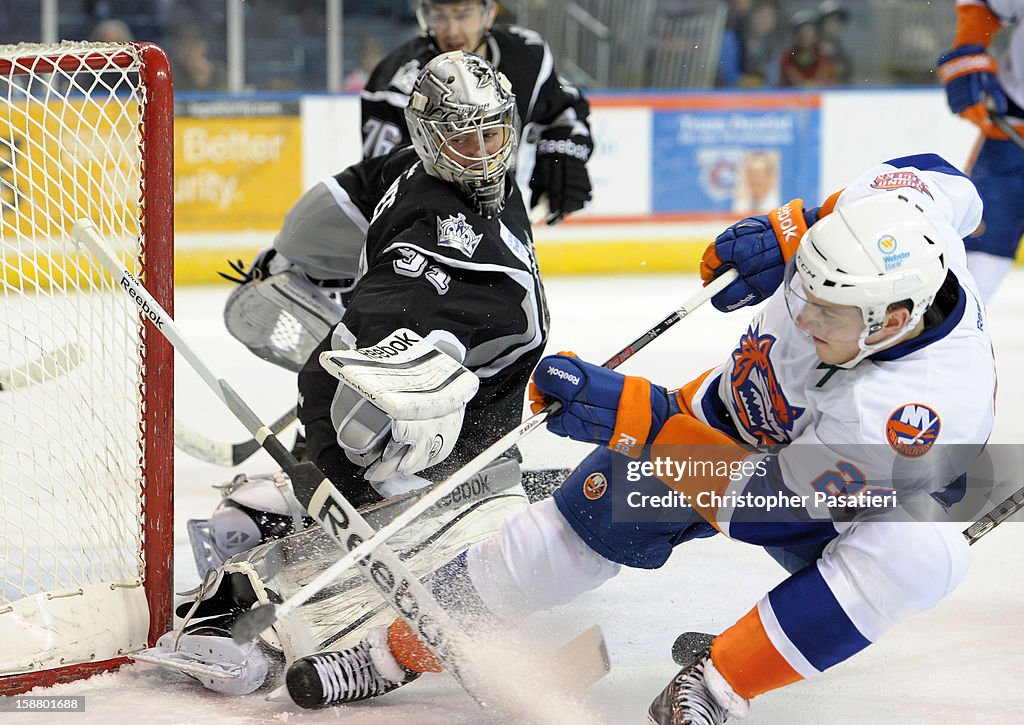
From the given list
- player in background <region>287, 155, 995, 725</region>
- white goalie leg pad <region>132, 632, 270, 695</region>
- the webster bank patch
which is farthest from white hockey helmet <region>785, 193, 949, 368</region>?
white goalie leg pad <region>132, 632, 270, 695</region>

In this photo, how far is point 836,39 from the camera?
23.0 ft

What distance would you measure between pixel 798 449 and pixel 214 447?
64.8 inches

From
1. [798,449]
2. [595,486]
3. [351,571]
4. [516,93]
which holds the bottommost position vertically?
[351,571]

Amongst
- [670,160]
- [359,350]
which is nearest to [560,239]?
[670,160]

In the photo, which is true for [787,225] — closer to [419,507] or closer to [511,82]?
[419,507]

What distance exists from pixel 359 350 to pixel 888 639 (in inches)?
42.7

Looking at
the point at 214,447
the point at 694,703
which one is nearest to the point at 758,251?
the point at 694,703

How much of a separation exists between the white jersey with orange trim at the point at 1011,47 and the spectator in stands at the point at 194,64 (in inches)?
140

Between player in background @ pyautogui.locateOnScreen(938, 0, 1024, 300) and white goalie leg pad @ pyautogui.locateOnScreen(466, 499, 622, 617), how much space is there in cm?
202

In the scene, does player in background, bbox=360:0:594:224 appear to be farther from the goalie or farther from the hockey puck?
the hockey puck

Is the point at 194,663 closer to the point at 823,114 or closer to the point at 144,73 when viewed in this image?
the point at 144,73

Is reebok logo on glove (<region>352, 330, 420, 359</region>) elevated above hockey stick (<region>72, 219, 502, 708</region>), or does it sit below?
above

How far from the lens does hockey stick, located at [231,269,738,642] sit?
65.9 inches

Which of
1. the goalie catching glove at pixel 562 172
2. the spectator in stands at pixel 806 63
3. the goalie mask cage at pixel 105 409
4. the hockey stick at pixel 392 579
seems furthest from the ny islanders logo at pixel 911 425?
the spectator in stands at pixel 806 63
